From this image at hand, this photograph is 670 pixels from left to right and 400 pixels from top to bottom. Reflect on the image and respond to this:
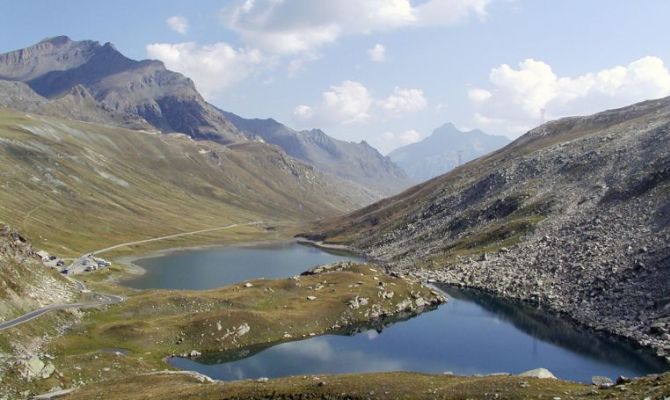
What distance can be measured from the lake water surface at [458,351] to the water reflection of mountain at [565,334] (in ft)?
0.47

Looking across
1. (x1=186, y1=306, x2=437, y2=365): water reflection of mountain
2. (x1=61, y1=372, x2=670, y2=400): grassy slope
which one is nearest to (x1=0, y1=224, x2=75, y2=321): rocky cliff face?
(x1=186, y1=306, x2=437, y2=365): water reflection of mountain

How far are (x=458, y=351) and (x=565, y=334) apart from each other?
847 inches

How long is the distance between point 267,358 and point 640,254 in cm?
8066

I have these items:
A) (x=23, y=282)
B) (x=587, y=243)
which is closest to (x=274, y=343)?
(x=23, y=282)

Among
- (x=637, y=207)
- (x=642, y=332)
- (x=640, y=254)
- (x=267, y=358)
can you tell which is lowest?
(x=267, y=358)

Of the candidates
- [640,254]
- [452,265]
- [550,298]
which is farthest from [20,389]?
[452,265]

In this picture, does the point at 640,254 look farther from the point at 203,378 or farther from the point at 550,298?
the point at 203,378

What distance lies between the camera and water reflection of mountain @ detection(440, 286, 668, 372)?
3255 inches

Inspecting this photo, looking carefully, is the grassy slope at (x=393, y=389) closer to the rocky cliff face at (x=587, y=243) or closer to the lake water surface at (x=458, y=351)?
the lake water surface at (x=458, y=351)

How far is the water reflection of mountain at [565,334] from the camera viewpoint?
271 ft

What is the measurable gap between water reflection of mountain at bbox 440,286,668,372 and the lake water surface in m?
0.14

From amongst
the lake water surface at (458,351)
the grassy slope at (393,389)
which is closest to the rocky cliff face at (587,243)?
the lake water surface at (458,351)

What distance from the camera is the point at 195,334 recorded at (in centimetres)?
9088

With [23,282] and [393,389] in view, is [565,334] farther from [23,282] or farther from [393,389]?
[23,282]
